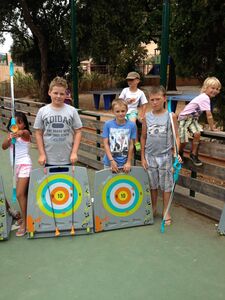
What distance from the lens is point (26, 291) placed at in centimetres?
266

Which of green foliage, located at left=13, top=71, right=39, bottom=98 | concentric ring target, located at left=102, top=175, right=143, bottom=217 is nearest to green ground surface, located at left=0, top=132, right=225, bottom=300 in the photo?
concentric ring target, located at left=102, top=175, right=143, bottom=217

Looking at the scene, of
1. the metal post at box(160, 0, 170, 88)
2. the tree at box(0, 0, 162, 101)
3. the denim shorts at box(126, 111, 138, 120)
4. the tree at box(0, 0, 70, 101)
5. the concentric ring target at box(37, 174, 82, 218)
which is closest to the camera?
the concentric ring target at box(37, 174, 82, 218)

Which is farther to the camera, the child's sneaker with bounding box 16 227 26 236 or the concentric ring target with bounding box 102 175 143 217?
the concentric ring target with bounding box 102 175 143 217

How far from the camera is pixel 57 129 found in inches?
136

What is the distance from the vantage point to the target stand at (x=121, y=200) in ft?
11.9

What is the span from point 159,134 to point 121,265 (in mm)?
1367

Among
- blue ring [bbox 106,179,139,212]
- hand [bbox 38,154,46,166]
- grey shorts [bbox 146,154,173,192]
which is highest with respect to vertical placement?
hand [bbox 38,154,46,166]

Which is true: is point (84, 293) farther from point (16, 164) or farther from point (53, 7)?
point (53, 7)

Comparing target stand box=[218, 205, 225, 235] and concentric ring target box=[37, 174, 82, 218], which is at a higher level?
concentric ring target box=[37, 174, 82, 218]

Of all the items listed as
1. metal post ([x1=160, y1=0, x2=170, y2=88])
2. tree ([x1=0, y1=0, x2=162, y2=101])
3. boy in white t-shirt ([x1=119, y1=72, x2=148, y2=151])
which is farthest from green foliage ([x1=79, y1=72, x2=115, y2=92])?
boy in white t-shirt ([x1=119, y1=72, x2=148, y2=151])

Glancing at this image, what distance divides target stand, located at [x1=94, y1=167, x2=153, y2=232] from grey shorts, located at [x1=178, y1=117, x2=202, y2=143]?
58 centimetres

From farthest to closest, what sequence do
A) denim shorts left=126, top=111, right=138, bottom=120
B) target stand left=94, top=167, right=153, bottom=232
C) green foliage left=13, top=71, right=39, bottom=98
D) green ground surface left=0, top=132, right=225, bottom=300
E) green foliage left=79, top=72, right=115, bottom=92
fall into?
green foliage left=79, top=72, right=115, bottom=92 → green foliage left=13, top=71, right=39, bottom=98 → denim shorts left=126, top=111, right=138, bottom=120 → target stand left=94, top=167, right=153, bottom=232 → green ground surface left=0, top=132, right=225, bottom=300

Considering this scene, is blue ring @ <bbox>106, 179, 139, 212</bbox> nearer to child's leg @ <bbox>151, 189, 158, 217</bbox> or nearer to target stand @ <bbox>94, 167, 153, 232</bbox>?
target stand @ <bbox>94, 167, 153, 232</bbox>

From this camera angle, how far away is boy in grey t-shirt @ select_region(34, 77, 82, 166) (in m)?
3.42
